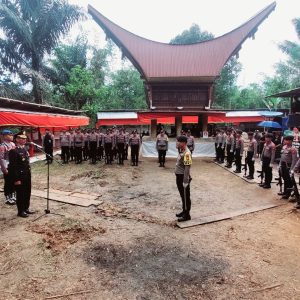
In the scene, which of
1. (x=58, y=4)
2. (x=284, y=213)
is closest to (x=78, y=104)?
(x=58, y=4)

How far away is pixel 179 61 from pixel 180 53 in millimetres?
751

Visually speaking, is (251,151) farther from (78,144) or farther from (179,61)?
(179,61)

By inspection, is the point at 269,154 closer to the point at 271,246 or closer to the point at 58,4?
the point at 271,246

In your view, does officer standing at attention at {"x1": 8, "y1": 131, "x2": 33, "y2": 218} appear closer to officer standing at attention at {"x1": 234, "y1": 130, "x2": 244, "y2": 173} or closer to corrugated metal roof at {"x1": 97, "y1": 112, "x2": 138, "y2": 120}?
officer standing at attention at {"x1": 234, "y1": 130, "x2": 244, "y2": 173}

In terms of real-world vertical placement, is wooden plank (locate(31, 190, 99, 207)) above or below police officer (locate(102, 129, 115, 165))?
below

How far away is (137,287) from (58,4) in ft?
77.4

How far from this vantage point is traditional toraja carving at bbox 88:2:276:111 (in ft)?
59.2

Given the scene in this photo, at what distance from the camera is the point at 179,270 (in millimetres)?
4383

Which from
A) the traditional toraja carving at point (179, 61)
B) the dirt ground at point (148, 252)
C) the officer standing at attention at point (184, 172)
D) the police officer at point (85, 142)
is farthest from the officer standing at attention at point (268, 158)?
the traditional toraja carving at point (179, 61)

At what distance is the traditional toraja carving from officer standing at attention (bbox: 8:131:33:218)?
12.2 meters

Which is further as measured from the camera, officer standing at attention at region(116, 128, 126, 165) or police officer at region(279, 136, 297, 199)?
officer standing at attention at region(116, 128, 126, 165)

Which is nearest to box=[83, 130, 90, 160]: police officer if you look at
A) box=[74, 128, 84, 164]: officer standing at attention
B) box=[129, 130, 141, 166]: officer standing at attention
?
box=[74, 128, 84, 164]: officer standing at attention

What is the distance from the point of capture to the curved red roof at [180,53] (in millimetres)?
17906

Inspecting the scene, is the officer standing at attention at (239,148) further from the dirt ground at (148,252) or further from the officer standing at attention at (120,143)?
the officer standing at attention at (120,143)
